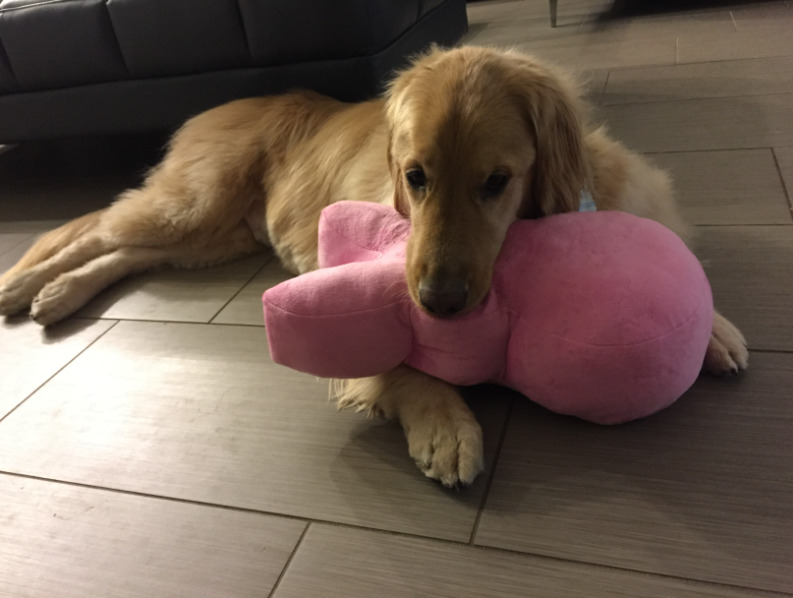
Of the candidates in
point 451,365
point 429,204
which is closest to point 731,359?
point 451,365

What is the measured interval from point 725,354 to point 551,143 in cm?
57

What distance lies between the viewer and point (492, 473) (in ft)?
3.98

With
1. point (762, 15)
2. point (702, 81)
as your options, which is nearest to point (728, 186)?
point (702, 81)

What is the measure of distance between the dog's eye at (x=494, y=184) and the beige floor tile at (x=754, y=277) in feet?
2.17

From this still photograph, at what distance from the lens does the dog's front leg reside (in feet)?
3.92

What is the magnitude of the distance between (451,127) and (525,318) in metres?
0.40

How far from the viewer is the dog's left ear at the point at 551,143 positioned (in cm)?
134

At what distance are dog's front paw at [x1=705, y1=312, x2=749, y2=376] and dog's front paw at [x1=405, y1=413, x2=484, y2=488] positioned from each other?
51 centimetres

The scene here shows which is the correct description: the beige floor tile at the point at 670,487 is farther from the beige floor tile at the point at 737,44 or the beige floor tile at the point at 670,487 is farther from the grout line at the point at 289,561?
the beige floor tile at the point at 737,44

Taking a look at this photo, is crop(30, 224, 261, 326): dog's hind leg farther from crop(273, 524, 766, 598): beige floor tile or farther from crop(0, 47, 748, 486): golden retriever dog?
crop(273, 524, 766, 598): beige floor tile

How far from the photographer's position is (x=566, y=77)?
1590 mm

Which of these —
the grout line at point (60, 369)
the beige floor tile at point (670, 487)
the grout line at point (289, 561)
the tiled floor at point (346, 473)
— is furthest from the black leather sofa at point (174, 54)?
the grout line at point (289, 561)

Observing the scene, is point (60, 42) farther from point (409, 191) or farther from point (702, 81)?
point (702, 81)

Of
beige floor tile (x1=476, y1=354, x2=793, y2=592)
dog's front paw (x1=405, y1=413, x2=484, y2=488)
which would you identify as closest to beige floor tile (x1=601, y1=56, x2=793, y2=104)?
beige floor tile (x1=476, y1=354, x2=793, y2=592)
